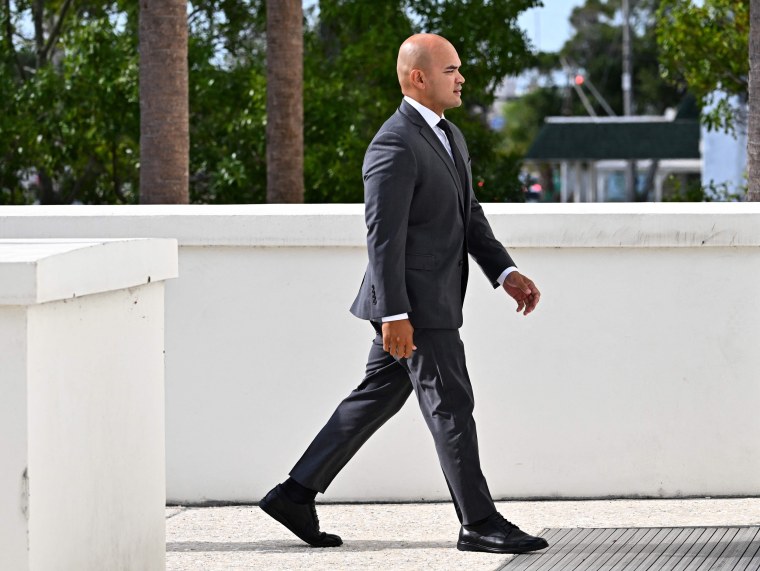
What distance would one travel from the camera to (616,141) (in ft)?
160

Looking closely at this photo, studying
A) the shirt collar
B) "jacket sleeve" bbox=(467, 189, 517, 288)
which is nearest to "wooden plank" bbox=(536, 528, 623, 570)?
"jacket sleeve" bbox=(467, 189, 517, 288)

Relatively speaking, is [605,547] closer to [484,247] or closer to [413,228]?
[484,247]

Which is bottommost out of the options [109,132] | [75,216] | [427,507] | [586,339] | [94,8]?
[427,507]

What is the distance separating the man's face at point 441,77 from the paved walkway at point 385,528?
1.63 meters

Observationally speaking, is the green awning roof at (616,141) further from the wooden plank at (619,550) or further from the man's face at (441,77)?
the man's face at (441,77)

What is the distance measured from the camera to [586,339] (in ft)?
21.6

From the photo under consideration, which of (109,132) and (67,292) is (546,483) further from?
(109,132)

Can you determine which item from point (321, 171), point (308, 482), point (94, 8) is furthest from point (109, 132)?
point (308, 482)

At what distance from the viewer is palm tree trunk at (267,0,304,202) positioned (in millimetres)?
13023

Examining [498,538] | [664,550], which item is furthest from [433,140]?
[664,550]

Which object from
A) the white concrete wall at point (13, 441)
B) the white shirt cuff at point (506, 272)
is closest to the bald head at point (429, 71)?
the white shirt cuff at point (506, 272)

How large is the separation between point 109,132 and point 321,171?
2621 millimetres

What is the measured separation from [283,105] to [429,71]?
7.80 m

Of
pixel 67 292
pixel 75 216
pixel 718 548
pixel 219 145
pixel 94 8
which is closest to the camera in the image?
pixel 67 292
